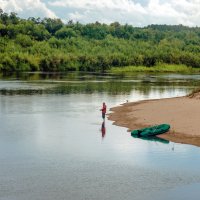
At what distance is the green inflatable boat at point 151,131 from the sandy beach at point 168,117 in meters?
0.39

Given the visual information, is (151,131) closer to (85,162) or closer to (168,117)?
(168,117)

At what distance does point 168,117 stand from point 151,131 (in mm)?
7249

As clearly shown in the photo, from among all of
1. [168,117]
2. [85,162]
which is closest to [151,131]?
[168,117]

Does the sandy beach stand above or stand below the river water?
above

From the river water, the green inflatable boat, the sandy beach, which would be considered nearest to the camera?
the river water

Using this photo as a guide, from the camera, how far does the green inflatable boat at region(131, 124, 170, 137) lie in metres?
38.7

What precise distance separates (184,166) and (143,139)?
8776 millimetres

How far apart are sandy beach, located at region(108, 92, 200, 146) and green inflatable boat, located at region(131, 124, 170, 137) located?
0.39m

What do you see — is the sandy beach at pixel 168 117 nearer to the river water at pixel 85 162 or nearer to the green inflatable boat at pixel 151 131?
the green inflatable boat at pixel 151 131

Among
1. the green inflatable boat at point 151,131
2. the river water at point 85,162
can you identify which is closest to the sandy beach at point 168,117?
the green inflatable boat at point 151,131

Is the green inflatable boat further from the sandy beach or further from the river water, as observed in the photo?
the river water

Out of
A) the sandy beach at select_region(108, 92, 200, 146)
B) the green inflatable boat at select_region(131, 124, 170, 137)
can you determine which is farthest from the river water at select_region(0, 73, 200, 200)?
the sandy beach at select_region(108, 92, 200, 146)

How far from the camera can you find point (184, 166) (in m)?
29.8

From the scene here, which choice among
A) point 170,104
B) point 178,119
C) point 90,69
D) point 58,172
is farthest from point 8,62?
point 58,172
